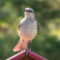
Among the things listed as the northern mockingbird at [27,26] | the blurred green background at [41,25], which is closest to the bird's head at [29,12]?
the northern mockingbird at [27,26]

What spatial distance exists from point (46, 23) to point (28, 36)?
151 cm

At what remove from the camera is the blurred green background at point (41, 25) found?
348 cm

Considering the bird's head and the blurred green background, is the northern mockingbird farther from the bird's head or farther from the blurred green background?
the blurred green background

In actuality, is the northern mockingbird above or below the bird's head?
below

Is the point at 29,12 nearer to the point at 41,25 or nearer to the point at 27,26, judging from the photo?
the point at 27,26

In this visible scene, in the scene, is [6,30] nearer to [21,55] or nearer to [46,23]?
[46,23]

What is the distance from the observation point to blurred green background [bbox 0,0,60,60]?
3482 mm

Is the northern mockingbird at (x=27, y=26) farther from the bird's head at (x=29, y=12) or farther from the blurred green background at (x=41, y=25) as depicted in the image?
the blurred green background at (x=41, y=25)

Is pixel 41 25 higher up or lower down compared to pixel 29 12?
lower down

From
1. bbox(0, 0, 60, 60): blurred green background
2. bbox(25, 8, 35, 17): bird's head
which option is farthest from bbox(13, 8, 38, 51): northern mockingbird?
bbox(0, 0, 60, 60): blurred green background

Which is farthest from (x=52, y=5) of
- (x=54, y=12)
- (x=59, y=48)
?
(x=59, y=48)

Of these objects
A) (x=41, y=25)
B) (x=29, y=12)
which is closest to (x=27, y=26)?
(x=29, y=12)

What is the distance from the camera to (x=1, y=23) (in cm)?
378

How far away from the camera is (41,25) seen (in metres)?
3.71
